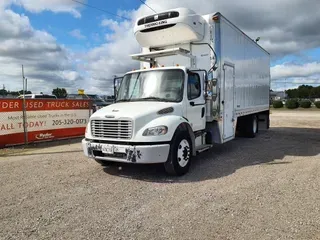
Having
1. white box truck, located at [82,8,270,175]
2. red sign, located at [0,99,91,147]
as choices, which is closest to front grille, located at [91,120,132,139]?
white box truck, located at [82,8,270,175]

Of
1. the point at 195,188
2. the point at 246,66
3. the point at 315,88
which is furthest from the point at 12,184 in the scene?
the point at 315,88

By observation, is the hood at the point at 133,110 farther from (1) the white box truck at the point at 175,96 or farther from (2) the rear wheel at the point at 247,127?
(2) the rear wheel at the point at 247,127

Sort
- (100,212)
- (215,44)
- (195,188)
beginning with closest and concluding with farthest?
1. (100,212)
2. (195,188)
3. (215,44)

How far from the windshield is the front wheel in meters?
Result: 0.99

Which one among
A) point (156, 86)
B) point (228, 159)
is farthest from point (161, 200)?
point (228, 159)

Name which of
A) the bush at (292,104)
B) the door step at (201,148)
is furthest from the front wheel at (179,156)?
the bush at (292,104)

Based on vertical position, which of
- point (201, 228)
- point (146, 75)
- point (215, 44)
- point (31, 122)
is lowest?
point (201, 228)

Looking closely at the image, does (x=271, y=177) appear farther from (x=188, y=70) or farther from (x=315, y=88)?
(x=315, y=88)

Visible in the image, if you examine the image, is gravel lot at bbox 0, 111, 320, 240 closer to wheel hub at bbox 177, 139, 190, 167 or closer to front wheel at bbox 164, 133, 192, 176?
front wheel at bbox 164, 133, 192, 176

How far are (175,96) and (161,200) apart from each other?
2.78 metres

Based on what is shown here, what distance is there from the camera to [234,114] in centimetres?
991

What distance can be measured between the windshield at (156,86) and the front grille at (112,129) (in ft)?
3.91

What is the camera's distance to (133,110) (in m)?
6.51

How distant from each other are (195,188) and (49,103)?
8.96 m
